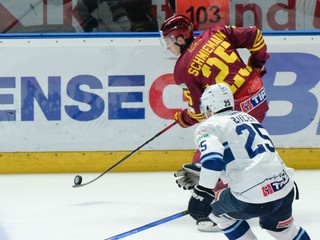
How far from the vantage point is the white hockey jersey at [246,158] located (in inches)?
121

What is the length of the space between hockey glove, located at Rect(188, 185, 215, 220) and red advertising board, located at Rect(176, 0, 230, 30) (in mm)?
3098

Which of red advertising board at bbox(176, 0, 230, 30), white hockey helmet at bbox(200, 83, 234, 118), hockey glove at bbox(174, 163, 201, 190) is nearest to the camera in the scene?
white hockey helmet at bbox(200, 83, 234, 118)

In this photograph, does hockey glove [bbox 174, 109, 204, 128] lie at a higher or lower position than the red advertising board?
lower

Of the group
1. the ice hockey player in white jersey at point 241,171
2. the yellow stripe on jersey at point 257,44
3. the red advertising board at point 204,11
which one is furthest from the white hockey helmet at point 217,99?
the red advertising board at point 204,11

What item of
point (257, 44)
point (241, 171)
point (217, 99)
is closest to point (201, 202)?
point (241, 171)

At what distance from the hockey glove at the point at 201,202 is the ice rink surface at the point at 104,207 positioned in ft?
2.80

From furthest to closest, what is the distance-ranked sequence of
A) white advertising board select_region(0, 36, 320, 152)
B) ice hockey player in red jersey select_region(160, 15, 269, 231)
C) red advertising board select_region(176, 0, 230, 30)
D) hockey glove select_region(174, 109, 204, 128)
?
red advertising board select_region(176, 0, 230, 30)
white advertising board select_region(0, 36, 320, 152)
hockey glove select_region(174, 109, 204, 128)
ice hockey player in red jersey select_region(160, 15, 269, 231)

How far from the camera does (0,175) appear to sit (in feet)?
19.2

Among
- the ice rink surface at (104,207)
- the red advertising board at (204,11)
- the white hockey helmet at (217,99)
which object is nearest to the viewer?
the white hockey helmet at (217,99)

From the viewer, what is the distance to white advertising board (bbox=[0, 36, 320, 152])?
5.86 metres

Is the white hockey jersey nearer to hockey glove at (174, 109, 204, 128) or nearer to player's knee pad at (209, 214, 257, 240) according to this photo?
player's knee pad at (209, 214, 257, 240)

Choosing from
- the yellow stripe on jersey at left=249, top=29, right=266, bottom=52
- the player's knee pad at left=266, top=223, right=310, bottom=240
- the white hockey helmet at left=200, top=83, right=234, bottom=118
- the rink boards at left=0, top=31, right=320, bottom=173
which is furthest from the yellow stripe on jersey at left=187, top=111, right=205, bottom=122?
the rink boards at left=0, top=31, right=320, bottom=173

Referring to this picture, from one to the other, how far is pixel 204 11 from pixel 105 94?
3.01 ft

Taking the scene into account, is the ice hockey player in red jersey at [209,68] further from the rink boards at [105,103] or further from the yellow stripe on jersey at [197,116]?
the rink boards at [105,103]
